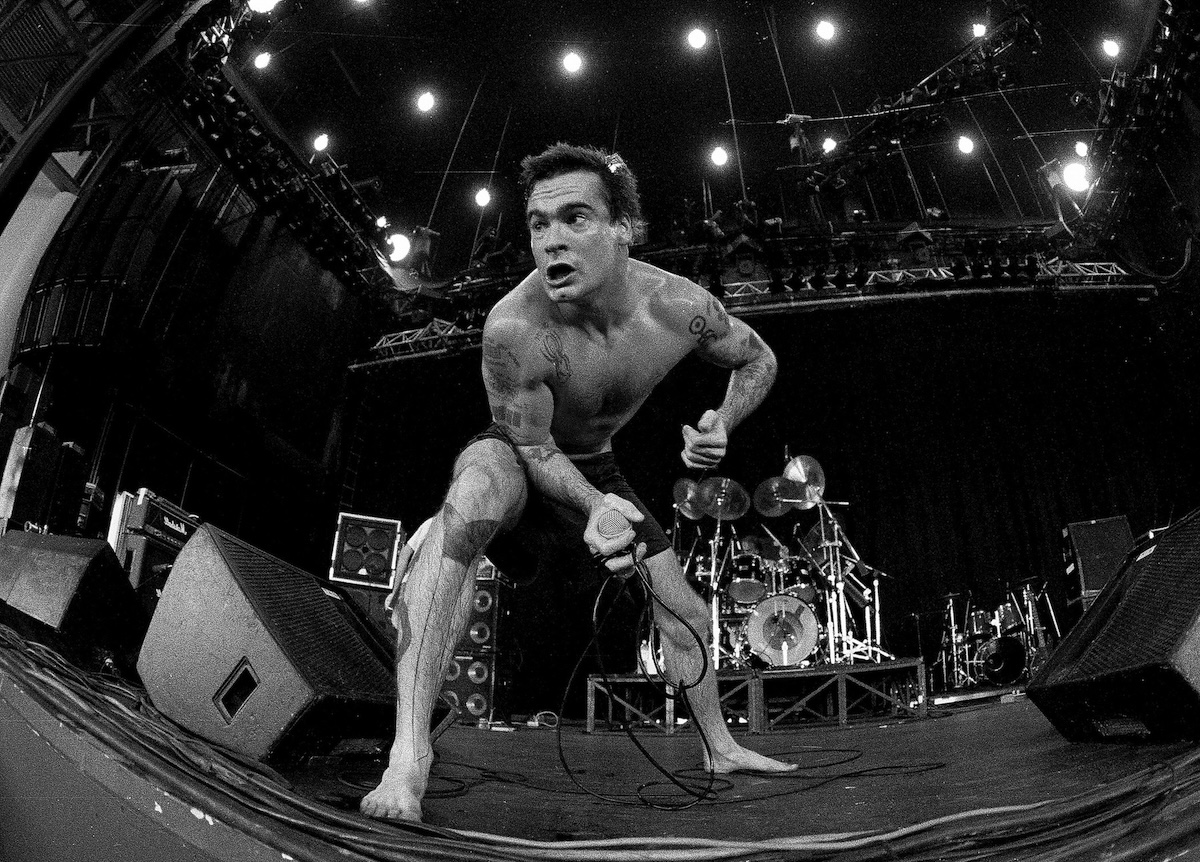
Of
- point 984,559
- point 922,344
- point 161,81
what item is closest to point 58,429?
point 161,81

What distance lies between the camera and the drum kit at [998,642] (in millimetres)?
6445

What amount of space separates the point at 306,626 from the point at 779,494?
5.45 metres

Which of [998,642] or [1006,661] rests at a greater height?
[998,642]

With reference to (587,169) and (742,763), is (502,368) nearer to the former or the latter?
(587,169)

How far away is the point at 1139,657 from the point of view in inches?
52.4

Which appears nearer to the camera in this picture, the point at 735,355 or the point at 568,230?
the point at 568,230

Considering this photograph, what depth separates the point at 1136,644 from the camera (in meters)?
1.40

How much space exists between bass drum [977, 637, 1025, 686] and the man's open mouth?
6.10 metres

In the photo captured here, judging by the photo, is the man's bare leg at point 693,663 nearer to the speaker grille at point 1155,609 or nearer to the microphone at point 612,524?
the microphone at point 612,524

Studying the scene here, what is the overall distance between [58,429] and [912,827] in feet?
19.1

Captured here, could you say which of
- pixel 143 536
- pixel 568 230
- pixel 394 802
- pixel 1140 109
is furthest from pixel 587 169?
pixel 1140 109

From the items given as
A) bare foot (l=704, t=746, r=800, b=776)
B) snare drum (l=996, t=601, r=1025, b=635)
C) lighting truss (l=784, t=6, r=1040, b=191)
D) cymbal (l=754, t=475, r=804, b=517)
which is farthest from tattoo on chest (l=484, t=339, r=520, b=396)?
lighting truss (l=784, t=6, r=1040, b=191)

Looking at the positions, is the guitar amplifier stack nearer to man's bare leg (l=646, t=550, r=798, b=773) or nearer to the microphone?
man's bare leg (l=646, t=550, r=798, b=773)

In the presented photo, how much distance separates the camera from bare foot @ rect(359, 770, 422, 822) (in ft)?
3.82
